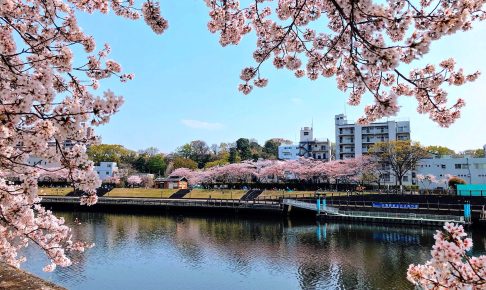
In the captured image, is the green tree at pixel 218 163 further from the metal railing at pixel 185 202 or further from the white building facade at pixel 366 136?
the metal railing at pixel 185 202

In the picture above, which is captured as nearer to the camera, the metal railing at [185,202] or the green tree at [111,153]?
the metal railing at [185,202]

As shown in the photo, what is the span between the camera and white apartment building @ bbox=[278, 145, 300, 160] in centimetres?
7479

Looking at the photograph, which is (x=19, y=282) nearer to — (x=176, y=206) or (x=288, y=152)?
(x=176, y=206)

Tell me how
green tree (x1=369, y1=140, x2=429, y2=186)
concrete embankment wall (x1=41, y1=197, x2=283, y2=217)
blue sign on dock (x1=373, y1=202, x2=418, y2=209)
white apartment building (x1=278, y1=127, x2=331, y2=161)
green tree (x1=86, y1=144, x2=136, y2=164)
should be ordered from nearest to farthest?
blue sign on dock (x1=373, y1=202, x2=418, y2=209) < concrete embankment wall (x1=41, y1=197, x2=283, y2=217) < green tree (x1=369, y1=140, x2=429, y2=186) < white apartment building (x1=278, y1=127, x2=331, y2=161) < green tree (x1=86, y1=144, x2=136, y2=164)

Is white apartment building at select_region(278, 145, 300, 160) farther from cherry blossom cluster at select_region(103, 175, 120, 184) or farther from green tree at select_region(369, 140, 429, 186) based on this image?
cherry blossom cluster at select_region(103, 175, 120, 184)

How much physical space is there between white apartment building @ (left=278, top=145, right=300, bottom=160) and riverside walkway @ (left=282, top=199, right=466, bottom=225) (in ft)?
135

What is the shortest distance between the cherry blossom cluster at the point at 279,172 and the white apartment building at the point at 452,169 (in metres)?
8.38

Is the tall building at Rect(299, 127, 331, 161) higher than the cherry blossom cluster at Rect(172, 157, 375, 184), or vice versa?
the tall building at Rect(299, 127, 331, 161)

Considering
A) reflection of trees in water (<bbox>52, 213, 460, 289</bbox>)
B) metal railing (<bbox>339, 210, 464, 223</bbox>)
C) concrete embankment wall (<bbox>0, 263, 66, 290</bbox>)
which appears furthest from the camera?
metal railing (<bbox>339, 210, 464, 223</bbox>)

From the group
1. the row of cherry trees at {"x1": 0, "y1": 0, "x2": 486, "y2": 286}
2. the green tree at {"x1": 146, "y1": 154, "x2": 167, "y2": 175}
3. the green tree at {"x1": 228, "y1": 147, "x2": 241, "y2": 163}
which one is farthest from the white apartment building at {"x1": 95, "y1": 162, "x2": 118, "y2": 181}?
the row of cherry trees at {"x1": 0, "y1": 0, "x2": 486, "y2": 286}

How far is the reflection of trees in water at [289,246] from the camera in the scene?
50.8 ft

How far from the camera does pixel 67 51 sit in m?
3.90

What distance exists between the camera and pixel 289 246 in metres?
20.9

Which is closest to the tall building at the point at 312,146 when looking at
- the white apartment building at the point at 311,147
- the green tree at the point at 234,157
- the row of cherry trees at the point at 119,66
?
the white apartment building at the point at 311,147
